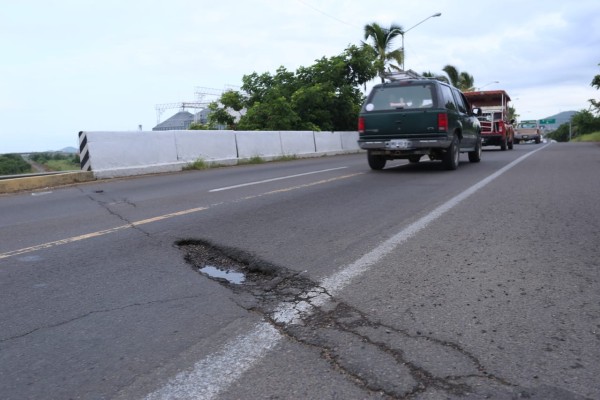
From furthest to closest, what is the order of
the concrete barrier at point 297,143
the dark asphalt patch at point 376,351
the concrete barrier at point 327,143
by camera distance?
the concrete barrier at point 327,143
the concrete barrier at point 297,143
the dark asphalt patch at point 376,351

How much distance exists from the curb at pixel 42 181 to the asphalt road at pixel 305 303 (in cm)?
444

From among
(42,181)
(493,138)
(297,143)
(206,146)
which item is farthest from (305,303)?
(493,138)

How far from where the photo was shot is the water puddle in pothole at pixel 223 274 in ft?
12.8

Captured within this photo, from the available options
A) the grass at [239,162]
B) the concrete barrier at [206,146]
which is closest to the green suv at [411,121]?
the grass at [239,162]

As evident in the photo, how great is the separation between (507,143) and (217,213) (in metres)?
21.5

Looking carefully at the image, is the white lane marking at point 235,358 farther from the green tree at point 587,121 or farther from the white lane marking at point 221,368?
the green tree at point 587,121

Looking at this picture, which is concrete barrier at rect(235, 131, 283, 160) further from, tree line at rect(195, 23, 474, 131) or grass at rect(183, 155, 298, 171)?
tree line at rect(195, 23, 474, 131)

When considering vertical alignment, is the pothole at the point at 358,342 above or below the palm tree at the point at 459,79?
below

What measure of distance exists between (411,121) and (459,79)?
40.1m

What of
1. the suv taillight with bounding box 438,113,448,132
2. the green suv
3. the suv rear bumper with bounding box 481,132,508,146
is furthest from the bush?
the suv rear bumper with bounding box 481,132,508,146

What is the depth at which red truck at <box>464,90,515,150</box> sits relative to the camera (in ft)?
76.2

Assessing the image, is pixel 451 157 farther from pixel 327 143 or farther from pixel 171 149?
pixel 327 143

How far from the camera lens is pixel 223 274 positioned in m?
4.02

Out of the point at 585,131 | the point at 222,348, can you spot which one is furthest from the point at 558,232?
the point at 585,131
